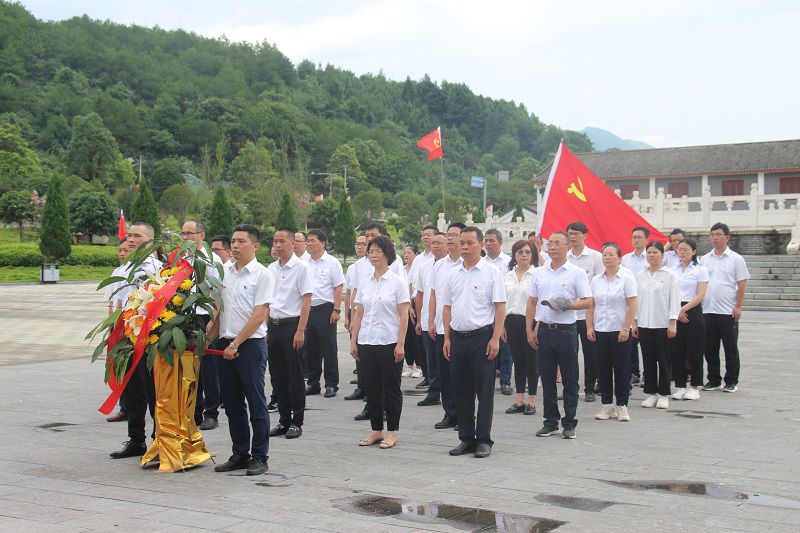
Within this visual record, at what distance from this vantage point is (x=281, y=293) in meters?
7.78

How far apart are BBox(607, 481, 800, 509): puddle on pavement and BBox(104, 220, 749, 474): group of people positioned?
4.24ft

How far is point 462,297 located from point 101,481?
9.13 ft

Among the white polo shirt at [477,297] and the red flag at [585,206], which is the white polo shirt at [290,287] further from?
the red flag at [585,206]

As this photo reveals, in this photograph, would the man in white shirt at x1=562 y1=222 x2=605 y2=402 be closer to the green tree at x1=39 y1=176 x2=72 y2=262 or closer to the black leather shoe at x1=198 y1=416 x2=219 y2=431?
the black leather shoe at x1=198 y1=416 x2=219 y2=431

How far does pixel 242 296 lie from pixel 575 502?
8.37 feet

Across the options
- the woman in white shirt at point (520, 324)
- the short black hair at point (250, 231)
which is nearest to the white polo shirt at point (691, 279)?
the woman in white shirt at point (520, 324)

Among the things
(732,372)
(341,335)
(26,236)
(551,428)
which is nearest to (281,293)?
(551,428)

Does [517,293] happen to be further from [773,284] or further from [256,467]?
[773,284]

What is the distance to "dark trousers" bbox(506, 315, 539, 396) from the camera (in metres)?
8.36

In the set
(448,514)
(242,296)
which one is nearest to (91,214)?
(242,296)

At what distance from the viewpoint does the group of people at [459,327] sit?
6031 mm

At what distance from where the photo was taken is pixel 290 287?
25.5ft

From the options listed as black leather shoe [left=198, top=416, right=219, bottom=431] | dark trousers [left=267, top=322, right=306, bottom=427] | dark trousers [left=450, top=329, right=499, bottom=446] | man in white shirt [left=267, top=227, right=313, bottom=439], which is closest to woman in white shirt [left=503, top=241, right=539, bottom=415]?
dark trousers [left=450, top=329, right=499, bottom=446]

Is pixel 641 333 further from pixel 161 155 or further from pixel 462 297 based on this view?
pixel 161 155
